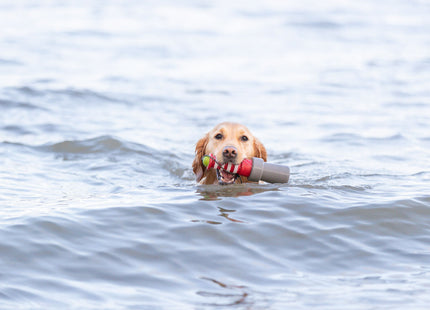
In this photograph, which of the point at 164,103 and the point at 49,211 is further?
the point at 164,103

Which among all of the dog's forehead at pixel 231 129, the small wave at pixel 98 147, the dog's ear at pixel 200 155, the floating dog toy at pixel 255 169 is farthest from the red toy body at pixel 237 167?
the small wave at pixel 98 147

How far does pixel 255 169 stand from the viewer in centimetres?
599

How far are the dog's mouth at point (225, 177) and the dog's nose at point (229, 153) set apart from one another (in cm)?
31

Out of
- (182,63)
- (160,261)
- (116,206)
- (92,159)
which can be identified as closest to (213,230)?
(160,261)

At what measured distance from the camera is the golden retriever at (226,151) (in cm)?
617

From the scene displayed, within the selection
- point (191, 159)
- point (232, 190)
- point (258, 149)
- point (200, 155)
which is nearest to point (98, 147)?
point (191, 159)

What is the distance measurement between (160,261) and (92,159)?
4.80 metres

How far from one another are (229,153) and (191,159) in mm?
3352

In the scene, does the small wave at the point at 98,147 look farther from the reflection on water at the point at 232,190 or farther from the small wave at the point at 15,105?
the reflection on water at the point at 232,190

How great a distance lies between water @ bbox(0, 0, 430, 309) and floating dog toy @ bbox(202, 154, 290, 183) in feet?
0.54

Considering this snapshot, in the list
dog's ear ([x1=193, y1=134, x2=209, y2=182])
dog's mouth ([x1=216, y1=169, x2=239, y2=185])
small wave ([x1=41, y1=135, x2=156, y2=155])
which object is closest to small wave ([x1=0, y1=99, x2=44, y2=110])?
small wave ([x1=41, y1=135, x2=156, y2=155])

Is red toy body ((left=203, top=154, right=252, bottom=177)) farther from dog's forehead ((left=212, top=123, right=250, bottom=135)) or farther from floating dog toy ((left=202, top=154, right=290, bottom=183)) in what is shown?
dog's forehead ((left=212, top=123, right=250, bottom=135))

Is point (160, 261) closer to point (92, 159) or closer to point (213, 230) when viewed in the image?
point (213, 230)

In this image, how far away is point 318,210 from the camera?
17.9ft
